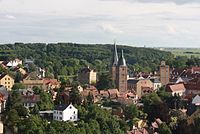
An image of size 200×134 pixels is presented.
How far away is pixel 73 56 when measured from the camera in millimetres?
115688

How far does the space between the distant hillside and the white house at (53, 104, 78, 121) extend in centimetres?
4232

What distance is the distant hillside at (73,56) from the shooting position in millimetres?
92750

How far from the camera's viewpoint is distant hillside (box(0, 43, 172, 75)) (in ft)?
304

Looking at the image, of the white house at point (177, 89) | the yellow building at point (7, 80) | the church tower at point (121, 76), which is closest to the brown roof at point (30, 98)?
the yellow building at point (7, 80)

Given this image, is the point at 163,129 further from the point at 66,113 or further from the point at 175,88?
the point at 175,88

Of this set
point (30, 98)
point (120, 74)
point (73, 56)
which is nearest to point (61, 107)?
point (30, 98)

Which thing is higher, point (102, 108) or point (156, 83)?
point (156, 83)

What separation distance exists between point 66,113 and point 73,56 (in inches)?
3005

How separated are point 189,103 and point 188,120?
25.9 feet

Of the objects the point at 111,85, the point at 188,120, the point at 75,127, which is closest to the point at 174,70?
the point at 111,85

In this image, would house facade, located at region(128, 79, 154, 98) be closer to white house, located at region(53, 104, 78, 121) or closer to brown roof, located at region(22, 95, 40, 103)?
brown roof, located at region(22, 95, 40, 103)

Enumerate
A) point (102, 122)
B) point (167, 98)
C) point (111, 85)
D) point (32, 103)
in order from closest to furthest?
point (102, 122) < point (32, 103) < point (167, 98) < point (111, 85)

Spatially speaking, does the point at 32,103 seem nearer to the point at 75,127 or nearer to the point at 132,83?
the point at 75,127

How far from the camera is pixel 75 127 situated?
34.6 meters
